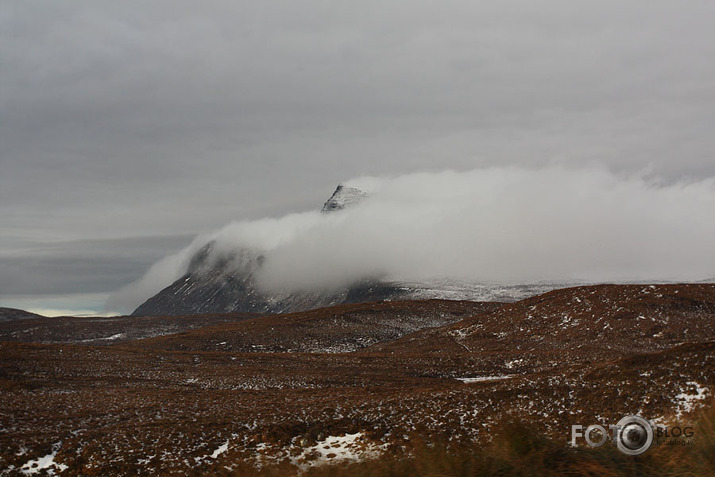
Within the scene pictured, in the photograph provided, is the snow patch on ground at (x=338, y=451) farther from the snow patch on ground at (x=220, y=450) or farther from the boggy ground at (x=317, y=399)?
the snow patch on ground at (x=220, y=450)

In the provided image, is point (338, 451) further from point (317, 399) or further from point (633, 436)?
point (317, 399)

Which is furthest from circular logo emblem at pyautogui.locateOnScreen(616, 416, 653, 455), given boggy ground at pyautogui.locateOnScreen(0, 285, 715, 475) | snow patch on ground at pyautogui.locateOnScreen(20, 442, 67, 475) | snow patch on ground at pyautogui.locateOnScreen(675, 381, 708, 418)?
snow patch on ground at pyautogui.locateOnScreen(20, 442, 67, 475)

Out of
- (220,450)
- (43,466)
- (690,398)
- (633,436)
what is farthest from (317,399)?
(633,436)

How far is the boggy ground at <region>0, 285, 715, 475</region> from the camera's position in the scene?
2586cm

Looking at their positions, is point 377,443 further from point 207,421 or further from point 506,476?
point 506,476

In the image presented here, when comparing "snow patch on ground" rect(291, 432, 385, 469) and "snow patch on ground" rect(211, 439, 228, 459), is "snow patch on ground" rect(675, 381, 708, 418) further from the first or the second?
"snow patch on ground" rect(211, 439, 228, 459)

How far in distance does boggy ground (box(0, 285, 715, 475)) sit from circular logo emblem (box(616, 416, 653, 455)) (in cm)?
177

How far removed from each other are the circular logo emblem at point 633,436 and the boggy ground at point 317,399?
1.77 m

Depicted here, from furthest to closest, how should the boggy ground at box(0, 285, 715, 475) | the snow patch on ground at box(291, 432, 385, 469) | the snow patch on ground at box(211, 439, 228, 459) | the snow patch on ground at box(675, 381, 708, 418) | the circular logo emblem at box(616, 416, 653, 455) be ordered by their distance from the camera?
the snow patch on ground at box(211, 439, 228, 459) < the boggy ground at box(0, 285, 715, 475) < the snow patch on ground at box(675, 381, 708, 418) < the snow patch on ground at box(291, 432, 385, 469) < the circular logo emblem at box(616, 416, 653, 455)

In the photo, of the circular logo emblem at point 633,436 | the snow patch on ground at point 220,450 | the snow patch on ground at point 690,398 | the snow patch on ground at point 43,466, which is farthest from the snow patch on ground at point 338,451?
the snow patch on ground at point 690,398

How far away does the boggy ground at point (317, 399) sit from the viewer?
84.8ft

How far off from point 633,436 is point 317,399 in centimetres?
2552

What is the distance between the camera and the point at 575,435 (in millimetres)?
23922

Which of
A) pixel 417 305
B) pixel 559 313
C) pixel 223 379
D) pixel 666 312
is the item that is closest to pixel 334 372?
pixel 223 379
